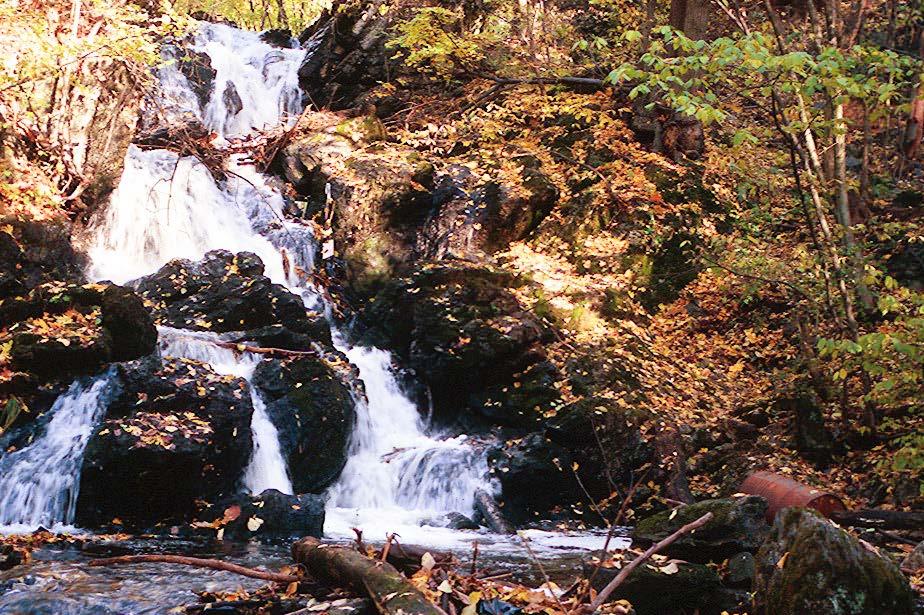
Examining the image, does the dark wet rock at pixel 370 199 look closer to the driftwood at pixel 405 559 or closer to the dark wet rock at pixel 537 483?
the dark wet rock at pixel 537 483

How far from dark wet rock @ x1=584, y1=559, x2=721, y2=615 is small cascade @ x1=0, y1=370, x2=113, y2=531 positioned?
5555 mm

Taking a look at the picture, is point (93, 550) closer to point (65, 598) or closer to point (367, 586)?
point (65, 598)

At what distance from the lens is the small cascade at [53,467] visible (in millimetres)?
7215

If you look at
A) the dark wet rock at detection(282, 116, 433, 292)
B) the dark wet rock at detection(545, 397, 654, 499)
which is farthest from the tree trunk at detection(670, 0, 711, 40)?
the dark wet rock at detection(545, 397, 654, 499)

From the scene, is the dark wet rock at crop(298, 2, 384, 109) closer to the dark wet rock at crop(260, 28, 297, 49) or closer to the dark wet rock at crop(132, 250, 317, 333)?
the dark wet rock at crop(260, 28, 297, 49)

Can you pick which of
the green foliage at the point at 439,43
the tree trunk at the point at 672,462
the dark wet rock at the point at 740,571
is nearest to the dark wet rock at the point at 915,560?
the dark wet rock at the point at 740,571

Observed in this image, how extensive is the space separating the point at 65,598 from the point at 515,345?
6.82 m

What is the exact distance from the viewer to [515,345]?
1045 centimetres

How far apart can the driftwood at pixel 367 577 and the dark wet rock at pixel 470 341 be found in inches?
227

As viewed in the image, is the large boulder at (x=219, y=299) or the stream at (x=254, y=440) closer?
the stream at (x=254, y=440)

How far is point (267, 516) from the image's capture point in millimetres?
7406

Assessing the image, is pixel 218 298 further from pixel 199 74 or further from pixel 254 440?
pixel 199 74

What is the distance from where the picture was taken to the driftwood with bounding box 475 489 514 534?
28.0 ft

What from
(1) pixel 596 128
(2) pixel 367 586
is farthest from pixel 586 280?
(2) pixel 367 586
